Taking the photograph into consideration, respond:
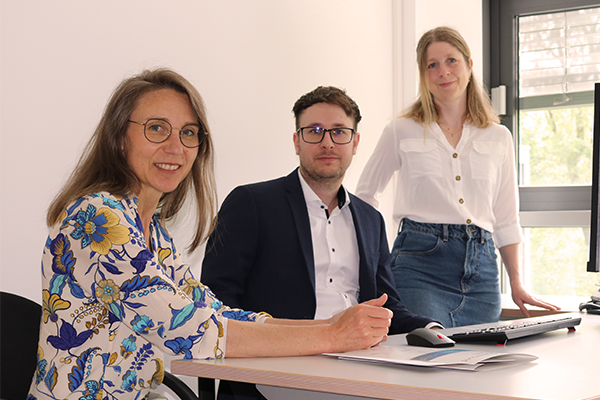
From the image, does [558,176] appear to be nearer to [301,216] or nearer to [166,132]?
[301,216]

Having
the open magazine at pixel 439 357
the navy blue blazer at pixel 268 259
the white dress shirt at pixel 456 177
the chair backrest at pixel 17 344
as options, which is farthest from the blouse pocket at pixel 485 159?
the chair backrest at pixel 17 344

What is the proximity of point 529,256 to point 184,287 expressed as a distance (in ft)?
11.7

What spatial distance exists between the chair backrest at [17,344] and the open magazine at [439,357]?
686 mm

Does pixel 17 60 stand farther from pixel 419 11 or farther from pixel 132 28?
pixel 419 11

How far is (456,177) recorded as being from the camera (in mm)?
2479

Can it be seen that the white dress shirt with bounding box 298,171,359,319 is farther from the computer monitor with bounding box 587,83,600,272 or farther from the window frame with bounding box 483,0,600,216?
the window frame with bounding box 483,0,600,216

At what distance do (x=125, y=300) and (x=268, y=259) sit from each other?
869 mm

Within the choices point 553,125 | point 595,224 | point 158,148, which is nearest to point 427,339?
point 158,148

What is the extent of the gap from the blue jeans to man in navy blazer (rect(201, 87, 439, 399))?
0.15 metres

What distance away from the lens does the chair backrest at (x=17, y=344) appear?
1.32 metres

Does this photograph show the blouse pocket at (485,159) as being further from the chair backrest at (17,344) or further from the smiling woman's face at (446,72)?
the chair backrest at (17,344)

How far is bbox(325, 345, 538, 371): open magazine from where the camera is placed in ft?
3.38

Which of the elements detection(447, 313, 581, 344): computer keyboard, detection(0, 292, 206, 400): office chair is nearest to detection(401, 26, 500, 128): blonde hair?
detection(447, 313, 581, 344): computer keyboard

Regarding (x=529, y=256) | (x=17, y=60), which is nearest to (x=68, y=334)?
(x=17, y=60)
